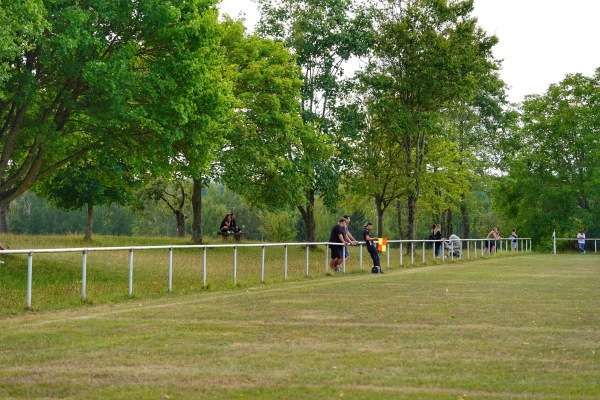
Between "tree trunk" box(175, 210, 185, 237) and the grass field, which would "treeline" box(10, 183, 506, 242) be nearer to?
"tree trunk" box(175, 210, 185, 237)

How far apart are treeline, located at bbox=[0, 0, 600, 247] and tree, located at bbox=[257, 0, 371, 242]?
0.11 metres

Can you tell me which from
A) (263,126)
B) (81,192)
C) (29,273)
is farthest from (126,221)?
(29,273)

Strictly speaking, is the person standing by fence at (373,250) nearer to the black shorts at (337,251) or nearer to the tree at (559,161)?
the black shorts at (337,251)

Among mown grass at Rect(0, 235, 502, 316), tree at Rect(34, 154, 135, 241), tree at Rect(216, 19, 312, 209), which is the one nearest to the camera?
mown grass at Rect(0, 235, 502, 316)

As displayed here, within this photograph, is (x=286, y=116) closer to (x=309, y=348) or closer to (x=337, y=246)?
(x=337, y=246)

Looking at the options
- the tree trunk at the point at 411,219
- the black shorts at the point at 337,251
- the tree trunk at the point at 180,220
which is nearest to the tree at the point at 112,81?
the black shorts at the point at 337,251

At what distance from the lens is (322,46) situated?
52.9 m

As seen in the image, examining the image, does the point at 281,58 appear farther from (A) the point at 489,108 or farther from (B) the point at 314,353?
(B) the point at 314,353

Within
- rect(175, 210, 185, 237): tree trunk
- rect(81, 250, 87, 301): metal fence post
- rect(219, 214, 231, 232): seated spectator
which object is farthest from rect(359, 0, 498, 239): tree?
rect(81, 250, 87, 301): metal fence post

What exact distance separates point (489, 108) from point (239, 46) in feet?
91.7

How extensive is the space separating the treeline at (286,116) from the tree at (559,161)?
0.15 metres

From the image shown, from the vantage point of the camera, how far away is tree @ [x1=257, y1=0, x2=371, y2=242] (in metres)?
51.6

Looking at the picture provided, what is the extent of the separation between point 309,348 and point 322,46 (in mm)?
43701

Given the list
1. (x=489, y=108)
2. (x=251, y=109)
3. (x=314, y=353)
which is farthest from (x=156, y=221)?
(x=314, y=353)
